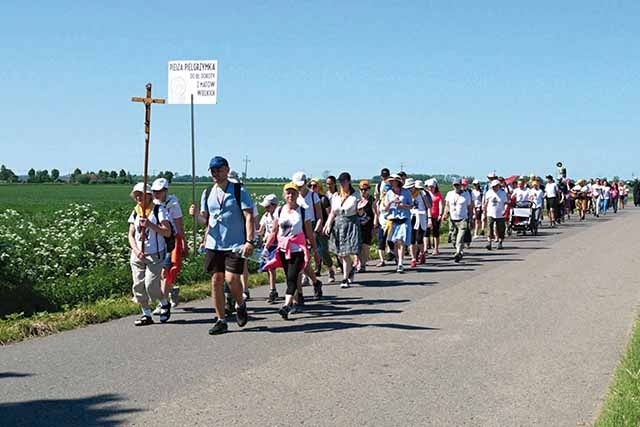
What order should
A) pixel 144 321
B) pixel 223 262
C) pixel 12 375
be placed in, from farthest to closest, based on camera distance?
pixel 144 321
pixel 223 262
pixel 12 375

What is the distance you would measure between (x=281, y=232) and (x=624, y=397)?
16.1ft

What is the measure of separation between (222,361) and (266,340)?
3.40ft

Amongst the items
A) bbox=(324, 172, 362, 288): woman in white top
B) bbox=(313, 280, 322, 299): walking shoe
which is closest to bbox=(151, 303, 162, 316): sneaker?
bbox=(313, 280, 322, 299): walking shoe

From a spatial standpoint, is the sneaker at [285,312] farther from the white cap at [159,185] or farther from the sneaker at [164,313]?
the white cap at [159,185]

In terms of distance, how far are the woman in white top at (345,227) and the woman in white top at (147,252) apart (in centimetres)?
379

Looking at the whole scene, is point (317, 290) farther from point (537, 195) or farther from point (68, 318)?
point (537, 195)

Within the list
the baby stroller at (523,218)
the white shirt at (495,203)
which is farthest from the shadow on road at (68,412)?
the baby stroller at (523,218)

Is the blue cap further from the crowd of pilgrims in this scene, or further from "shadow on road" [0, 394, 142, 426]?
"shadow on road" [0, 394, 142, 426]

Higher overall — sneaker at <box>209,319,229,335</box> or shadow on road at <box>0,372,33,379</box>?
sneaker at <box>209,319,229,335</box>

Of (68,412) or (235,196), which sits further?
(235,196)

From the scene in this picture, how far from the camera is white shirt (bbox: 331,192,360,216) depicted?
509 inches

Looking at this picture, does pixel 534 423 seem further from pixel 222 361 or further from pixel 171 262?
pixel 171 262

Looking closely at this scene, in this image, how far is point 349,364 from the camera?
7094 mm

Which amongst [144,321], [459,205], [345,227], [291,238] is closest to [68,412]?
[144,321]
